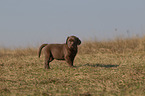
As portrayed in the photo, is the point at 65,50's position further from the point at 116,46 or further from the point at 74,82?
the point at 116,46

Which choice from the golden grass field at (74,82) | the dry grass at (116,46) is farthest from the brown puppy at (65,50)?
the dry grass at (116,46)

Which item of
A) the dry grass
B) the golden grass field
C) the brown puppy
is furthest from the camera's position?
the dry grass

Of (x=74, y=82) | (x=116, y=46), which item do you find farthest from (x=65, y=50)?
(x=116, y=46)

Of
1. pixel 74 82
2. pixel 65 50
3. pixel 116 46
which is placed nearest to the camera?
pixel 74 82

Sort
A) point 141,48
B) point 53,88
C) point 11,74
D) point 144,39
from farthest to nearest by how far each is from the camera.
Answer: point 144,39 → point 141,48 → point 11,74 → point 53,88

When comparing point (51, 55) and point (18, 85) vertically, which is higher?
point (51, 55)

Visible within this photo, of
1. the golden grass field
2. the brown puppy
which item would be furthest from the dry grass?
the golden grass field

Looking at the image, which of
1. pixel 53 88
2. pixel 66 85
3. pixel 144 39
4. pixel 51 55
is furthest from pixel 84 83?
pixel 144 39

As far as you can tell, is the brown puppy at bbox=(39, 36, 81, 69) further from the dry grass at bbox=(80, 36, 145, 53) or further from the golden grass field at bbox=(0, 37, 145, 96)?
the dry grass at bbox=(80, 36, 145, 53)

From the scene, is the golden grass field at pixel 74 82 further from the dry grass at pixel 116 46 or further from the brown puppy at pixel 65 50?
the dry grass at pixel 116 46

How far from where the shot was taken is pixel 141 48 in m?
11.2

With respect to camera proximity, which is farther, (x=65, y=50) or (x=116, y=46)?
(x=116, y=46)

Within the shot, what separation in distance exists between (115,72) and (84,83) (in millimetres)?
1314

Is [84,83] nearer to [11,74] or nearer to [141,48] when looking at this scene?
[11,74]
